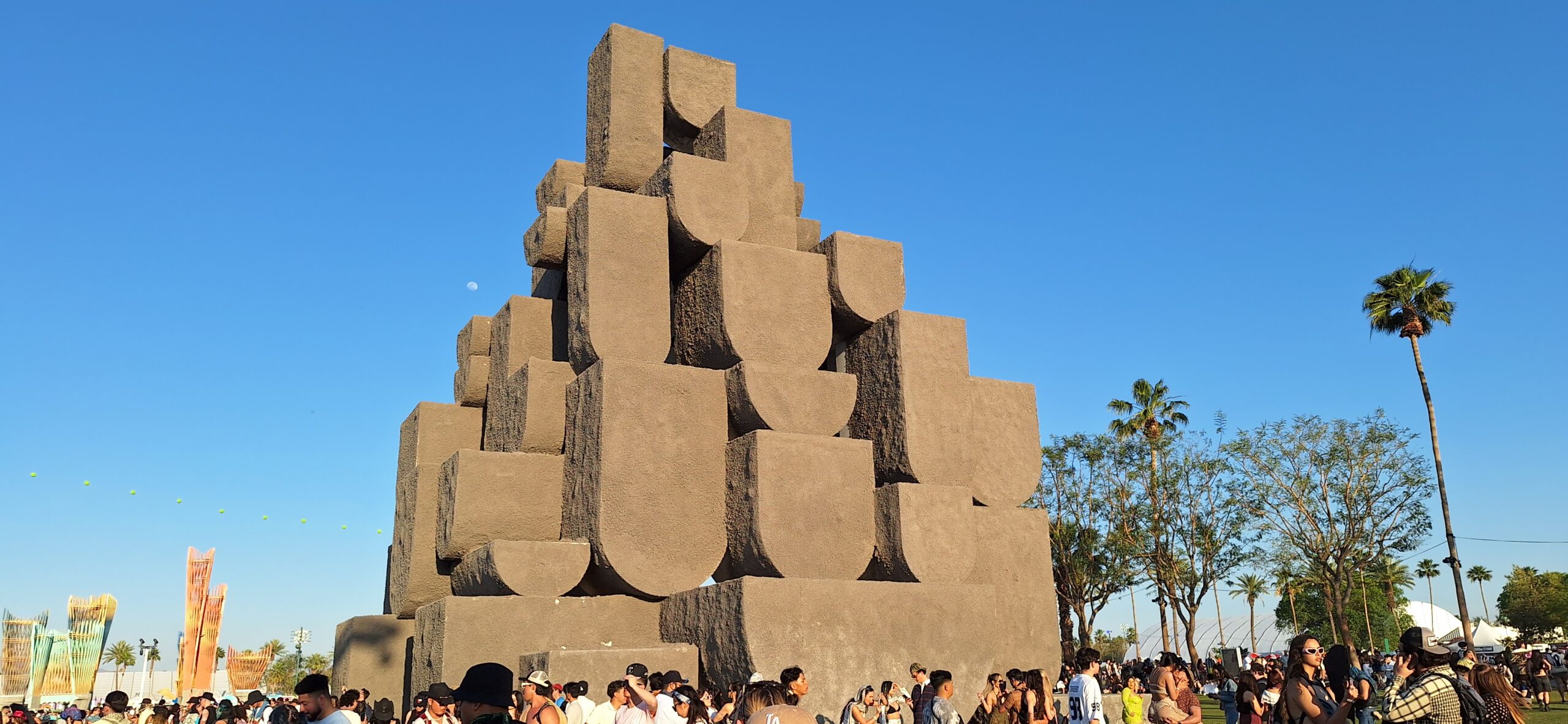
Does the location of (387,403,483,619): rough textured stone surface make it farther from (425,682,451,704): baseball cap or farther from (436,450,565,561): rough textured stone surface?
(425,682,451,704): baseball cap

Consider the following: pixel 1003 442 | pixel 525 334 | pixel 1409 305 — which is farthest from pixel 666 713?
pixel 1409 305

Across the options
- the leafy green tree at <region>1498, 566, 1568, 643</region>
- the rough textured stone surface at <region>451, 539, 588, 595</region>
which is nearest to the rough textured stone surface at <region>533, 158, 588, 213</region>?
the rough textured stone surface at <region>451, 539, 588, 595</region>

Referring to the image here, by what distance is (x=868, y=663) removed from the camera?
11.9m

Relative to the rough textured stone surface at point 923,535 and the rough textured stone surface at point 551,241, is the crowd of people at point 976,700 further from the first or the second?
the rough textured stone surface at point 551,241

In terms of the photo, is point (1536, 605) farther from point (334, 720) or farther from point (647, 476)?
point (334, 720)

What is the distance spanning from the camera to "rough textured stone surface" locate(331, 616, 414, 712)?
1393 centimetres

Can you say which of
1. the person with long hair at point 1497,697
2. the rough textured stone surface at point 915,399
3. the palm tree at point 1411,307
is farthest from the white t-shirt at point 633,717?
the palm tree at point 1411,307

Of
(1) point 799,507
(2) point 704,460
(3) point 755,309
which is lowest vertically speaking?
(1) point 799,507

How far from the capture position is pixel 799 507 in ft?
41.3

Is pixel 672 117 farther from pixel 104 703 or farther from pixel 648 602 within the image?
pixel 104 703

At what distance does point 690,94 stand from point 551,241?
2.88 meters

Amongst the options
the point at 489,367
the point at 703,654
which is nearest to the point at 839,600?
the point at 703,654

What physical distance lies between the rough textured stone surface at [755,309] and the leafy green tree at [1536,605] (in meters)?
56.8

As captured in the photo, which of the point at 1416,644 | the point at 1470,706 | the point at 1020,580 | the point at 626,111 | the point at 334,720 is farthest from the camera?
the point at 626,111
